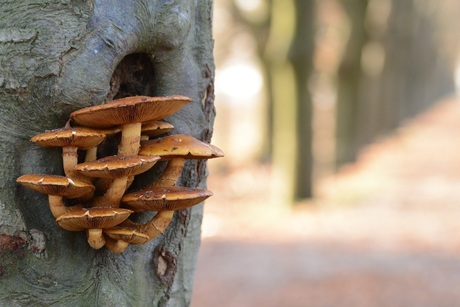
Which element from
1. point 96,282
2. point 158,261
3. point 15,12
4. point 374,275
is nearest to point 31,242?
point 96,282

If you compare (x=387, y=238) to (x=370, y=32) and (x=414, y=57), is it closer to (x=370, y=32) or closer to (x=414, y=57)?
(x=370, y=32)

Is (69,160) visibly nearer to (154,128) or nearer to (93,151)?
(93,151)

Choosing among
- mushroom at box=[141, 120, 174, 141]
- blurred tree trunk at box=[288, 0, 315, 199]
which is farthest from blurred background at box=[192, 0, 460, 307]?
mushroom at box=[141, 120, 174, 141]

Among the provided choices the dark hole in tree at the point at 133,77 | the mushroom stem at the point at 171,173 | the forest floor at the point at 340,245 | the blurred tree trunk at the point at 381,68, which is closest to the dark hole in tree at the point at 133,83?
the dark hole in tree at the point at 133,77

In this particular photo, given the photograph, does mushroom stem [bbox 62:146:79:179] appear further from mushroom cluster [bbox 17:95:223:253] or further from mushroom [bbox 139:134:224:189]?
mushroom [bbox 139:134:224:189]

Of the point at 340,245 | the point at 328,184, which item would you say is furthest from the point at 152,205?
the point at 328,184

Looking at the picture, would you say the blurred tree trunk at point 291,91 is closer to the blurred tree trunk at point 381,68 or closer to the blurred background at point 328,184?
the blurred background at point 328,184
